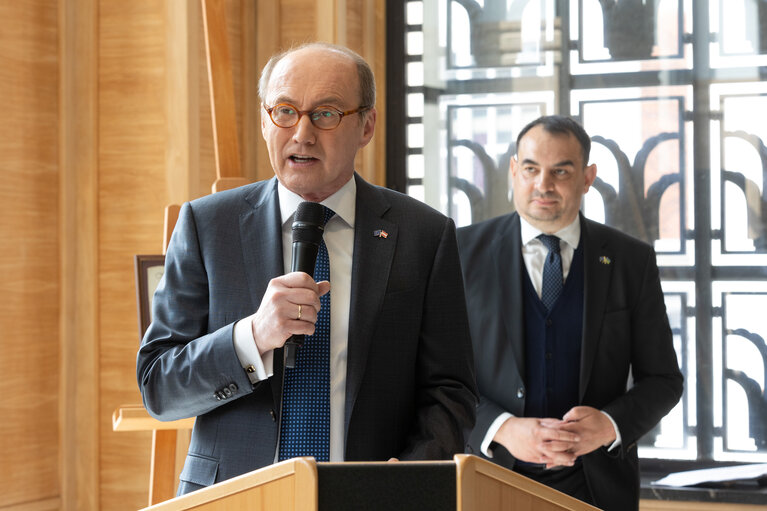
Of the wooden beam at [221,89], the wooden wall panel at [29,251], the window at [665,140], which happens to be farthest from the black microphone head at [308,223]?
the window at [665,140]

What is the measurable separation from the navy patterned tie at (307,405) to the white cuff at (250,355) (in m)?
0.10

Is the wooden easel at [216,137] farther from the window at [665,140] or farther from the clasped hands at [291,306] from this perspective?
the window at [665,140]

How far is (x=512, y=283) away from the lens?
9.12 feet

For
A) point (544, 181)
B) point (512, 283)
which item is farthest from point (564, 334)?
point (544, 181)

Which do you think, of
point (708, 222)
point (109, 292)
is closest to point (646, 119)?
point (708, 222)

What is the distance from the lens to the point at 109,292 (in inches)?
158

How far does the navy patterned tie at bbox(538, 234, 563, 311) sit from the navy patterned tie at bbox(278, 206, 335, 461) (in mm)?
1087

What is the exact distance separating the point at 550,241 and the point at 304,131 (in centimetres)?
120

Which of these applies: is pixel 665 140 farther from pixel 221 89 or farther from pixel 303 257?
pixel 303 257

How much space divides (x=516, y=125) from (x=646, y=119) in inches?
23.9

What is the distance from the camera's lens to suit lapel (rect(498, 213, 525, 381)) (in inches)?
106

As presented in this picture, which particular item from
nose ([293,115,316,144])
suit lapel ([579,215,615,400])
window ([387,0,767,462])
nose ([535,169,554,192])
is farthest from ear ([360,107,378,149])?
window ([387,0,767,462])

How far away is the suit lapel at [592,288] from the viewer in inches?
105

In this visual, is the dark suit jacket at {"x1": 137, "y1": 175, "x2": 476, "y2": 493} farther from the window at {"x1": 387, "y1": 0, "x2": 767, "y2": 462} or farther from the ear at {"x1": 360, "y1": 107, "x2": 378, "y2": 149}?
the window at {"x1": 387, "y1": 0, "x2": 767, "y2": 462}
